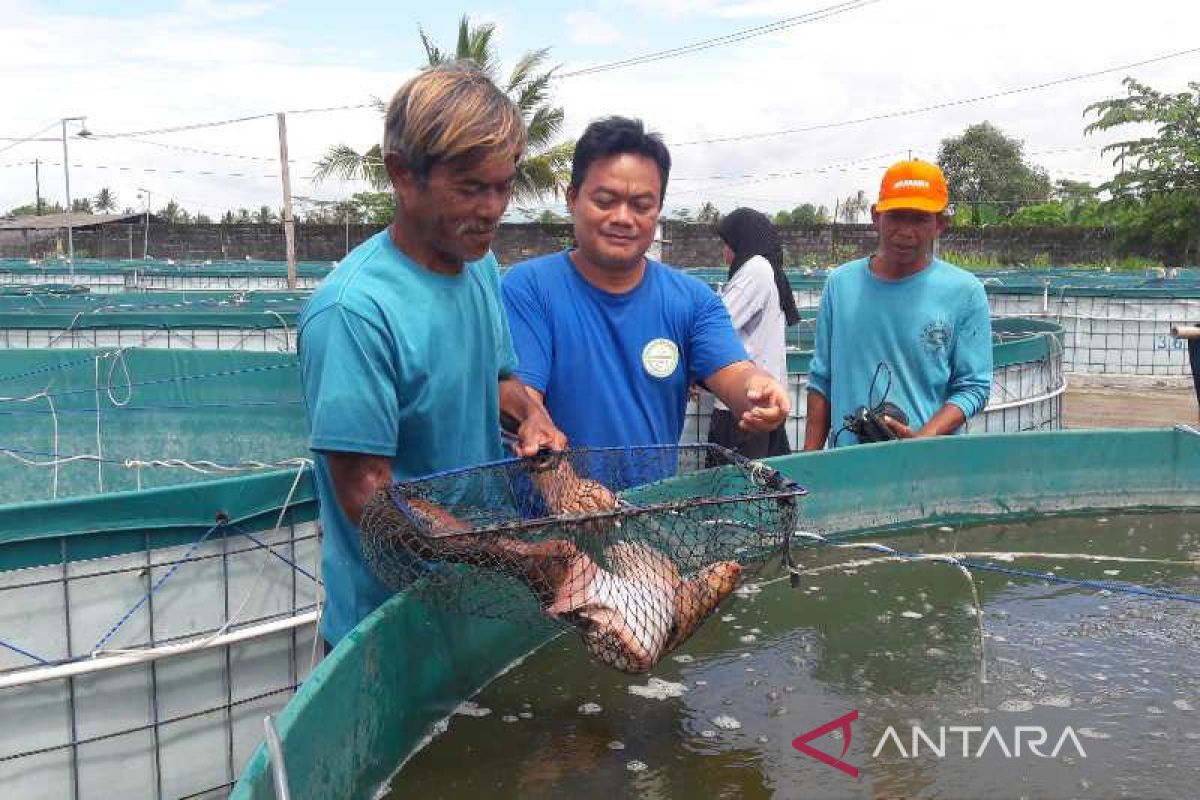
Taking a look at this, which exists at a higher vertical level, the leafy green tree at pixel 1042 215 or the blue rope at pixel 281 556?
the leafy green tree at pixel 1042 215

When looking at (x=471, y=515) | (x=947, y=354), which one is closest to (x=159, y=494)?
(x=471, y=515)

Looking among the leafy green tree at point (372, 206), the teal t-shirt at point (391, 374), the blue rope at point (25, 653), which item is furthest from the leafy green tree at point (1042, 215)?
the teal t-shirt at point (391, 374)

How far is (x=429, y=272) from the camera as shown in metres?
1.72

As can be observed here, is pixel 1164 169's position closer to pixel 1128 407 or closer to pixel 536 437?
pixel 1128 407

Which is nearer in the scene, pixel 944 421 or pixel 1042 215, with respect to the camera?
pixel 944 421

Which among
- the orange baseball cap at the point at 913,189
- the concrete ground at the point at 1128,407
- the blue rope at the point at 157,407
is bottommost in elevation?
the concrete ground at the point at 1128,407

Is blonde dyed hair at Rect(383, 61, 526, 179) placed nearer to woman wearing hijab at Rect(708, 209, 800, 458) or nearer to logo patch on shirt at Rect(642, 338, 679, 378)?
logo patch on shirt at Rect(642, 338, 679, 378)

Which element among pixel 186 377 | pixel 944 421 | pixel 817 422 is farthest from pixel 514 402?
pixel 186 377

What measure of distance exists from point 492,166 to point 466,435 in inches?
16.6

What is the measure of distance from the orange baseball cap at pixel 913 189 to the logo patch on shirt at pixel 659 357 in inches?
42.8

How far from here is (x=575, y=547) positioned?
183 centimetres

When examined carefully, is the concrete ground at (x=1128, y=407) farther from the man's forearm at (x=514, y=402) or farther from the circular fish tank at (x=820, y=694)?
the man's forearm at (x=514, y=402)

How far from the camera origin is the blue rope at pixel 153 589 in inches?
118

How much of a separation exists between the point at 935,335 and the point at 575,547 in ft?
5.95
